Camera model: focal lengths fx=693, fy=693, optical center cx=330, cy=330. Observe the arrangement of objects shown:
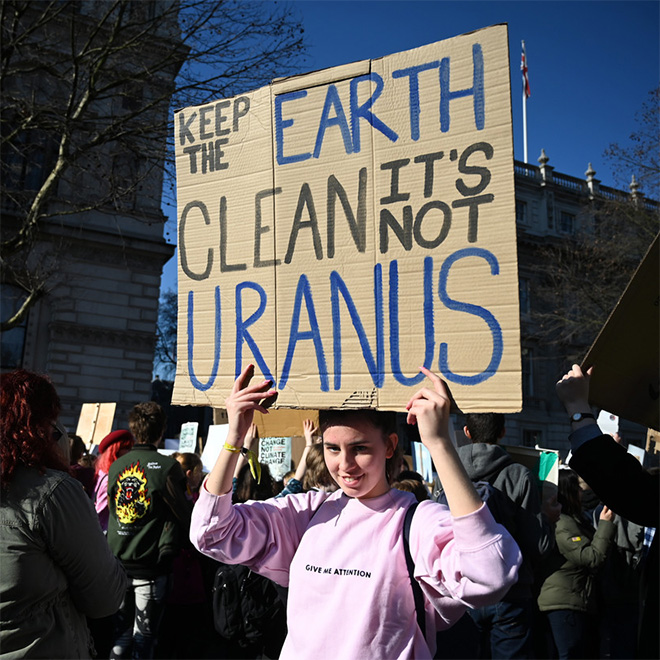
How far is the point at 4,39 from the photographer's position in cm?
1122

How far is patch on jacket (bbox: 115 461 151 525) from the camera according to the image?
482 centimetres

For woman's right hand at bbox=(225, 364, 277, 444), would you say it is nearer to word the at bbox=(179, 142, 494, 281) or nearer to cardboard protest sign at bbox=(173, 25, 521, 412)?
cardboard protest sign at bbox=(173, 25, 521, 412)

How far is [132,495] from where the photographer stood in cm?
485

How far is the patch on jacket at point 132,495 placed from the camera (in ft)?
15.8

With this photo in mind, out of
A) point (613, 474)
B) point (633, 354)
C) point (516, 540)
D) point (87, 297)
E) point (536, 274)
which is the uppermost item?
point (536, 274)

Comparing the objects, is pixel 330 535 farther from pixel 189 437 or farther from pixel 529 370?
pixel 529 370

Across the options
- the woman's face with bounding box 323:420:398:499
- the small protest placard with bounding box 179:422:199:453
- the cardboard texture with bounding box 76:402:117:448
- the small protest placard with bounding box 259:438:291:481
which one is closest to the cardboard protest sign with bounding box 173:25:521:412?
the woman's face with bounding box 323:420:398:499

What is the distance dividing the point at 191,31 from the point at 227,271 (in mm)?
10315

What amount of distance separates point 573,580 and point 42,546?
4.00m

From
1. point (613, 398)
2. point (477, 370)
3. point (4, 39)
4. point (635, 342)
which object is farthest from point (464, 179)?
point (4, 39)

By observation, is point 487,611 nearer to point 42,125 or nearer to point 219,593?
point 219,593

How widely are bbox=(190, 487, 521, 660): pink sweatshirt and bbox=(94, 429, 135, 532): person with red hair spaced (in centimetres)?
342

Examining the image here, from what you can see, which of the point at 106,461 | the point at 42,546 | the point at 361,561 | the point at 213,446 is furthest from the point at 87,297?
the point at 361,561

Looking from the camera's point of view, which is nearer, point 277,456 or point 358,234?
point 358,234
